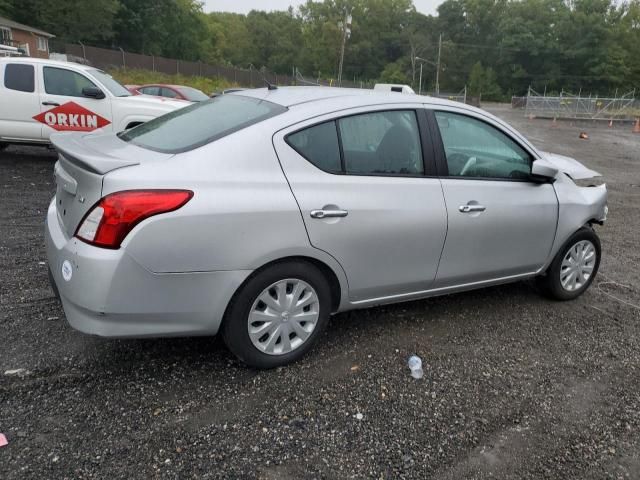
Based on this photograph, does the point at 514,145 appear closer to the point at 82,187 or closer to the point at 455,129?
the point at 455,129

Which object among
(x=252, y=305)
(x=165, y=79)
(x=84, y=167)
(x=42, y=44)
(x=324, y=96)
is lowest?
(x=165, y=79)

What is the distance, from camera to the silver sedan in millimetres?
2635

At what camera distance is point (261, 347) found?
10.0 feet

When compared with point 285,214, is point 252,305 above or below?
below

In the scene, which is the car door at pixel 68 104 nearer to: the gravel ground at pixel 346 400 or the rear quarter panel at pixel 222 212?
the gravel ground at pixel 346 400

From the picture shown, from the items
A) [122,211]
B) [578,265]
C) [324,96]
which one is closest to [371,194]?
[324,96]

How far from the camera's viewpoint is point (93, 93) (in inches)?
342

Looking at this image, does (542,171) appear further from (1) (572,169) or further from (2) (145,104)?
(2) (145,104)

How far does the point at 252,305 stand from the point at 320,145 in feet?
3.37

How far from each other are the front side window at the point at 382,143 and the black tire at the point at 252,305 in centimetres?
69

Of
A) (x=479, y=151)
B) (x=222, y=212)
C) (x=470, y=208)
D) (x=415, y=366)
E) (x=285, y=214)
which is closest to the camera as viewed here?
(x=222, y=212)

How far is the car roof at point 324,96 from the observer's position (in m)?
3.37

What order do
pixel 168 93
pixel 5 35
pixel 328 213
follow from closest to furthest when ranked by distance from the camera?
1. pixel 328 213
2. pixel 168 93
3. pixel 5 35

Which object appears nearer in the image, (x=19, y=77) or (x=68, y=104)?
(x=19, y=77)
